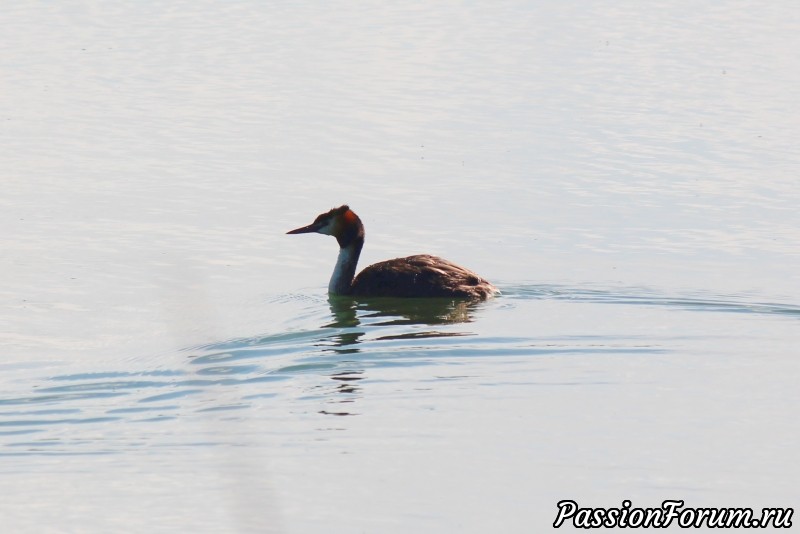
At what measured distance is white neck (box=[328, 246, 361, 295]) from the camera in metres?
14.5

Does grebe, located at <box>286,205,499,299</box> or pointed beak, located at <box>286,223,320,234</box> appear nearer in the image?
grebe, located at <box>286,205,499,299</box>

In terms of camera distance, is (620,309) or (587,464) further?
(620,309)

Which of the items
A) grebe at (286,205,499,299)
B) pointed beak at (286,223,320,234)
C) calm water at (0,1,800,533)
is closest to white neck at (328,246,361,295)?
grebe at (286,205,499,299)

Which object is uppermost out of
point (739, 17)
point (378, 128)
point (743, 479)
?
point (739, 17)

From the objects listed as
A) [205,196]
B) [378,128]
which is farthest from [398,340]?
[378,128]

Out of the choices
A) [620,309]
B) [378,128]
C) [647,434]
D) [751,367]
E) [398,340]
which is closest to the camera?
[647,434]

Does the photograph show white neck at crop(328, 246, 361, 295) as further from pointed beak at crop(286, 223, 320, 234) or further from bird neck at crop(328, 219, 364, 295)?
pointed beak at crop(286, 223, 320, 234)

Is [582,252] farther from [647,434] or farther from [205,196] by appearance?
[647,434]

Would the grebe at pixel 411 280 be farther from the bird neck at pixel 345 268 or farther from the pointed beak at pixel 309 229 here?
the pointed beak at pixel 309 229

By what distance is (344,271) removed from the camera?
1473 centimetres

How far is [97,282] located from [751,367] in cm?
625

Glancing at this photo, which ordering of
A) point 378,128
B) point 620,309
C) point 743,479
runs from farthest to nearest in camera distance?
point 378,128, point 620,309, point 743,479

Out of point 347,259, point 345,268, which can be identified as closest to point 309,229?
point 347,259

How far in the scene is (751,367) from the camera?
11734 millimetres
